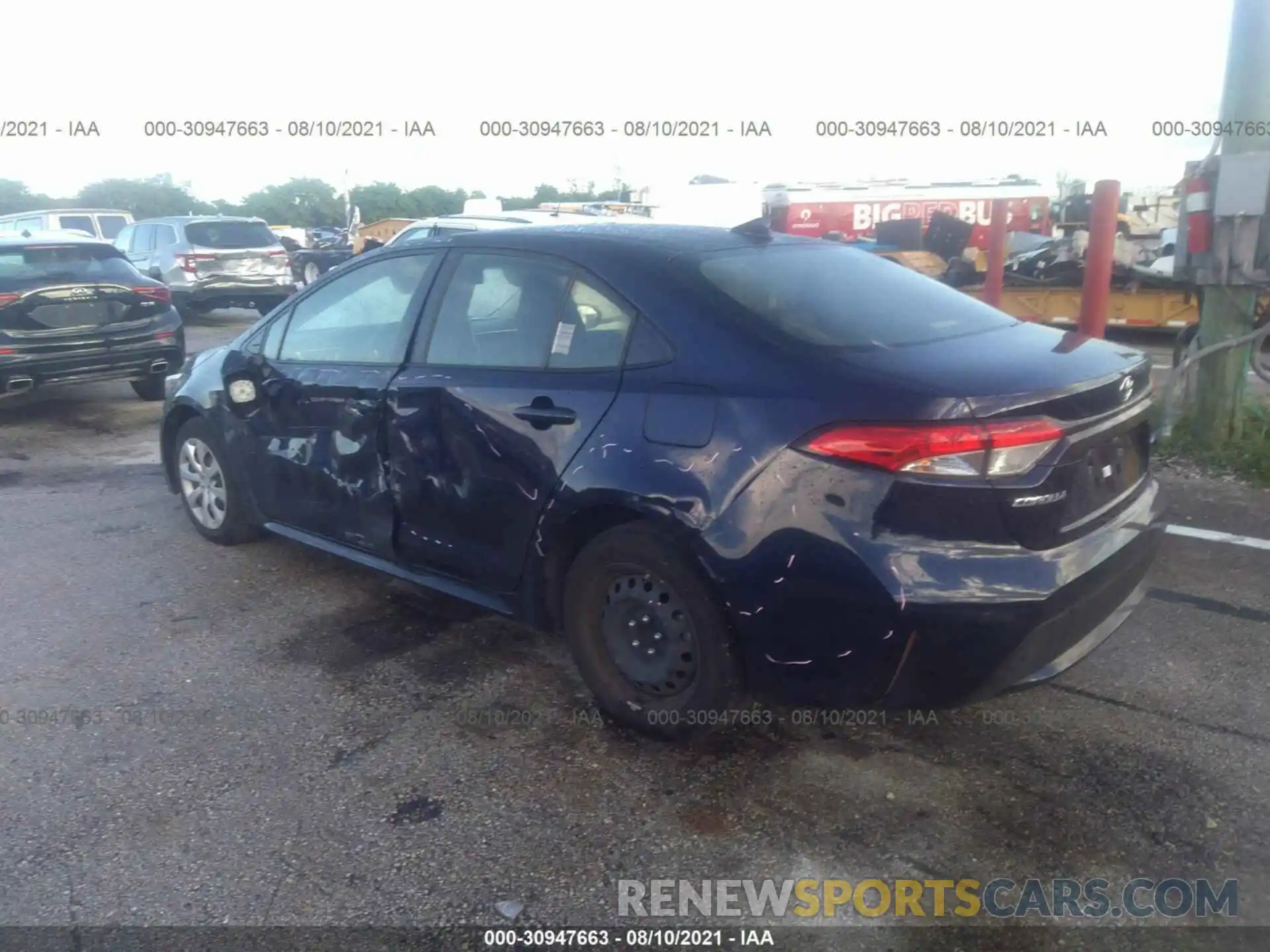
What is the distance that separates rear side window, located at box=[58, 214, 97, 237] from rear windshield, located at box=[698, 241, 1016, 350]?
20172 mm

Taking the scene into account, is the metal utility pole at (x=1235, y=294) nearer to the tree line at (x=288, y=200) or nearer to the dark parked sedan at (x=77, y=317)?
the dark parked sedan at (x=77, y=317)

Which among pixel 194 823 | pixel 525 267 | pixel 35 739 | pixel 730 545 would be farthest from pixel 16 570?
pixel 730 545

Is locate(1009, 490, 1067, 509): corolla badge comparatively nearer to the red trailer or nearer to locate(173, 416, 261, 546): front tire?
locate(173, 416, 261, 546): front tire

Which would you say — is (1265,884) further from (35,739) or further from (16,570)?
(16,570)

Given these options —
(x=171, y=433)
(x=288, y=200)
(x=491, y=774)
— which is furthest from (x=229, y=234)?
(x=288, y=200)

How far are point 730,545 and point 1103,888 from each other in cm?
129

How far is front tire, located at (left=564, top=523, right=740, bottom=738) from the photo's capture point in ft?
10.5

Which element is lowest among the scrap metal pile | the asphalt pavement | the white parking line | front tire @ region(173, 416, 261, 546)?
the asphalt pavement

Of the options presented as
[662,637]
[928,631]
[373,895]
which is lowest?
[373,895]

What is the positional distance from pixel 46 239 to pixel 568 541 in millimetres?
7496

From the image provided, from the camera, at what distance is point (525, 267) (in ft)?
12.4

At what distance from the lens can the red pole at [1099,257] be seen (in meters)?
7.58

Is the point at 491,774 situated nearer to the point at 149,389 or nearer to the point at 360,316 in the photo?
the point at 360,316

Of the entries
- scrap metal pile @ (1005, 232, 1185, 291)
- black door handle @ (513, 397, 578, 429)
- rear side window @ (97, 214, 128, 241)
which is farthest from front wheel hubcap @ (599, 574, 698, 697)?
rear side window @ (97, 214, 128, 241)
